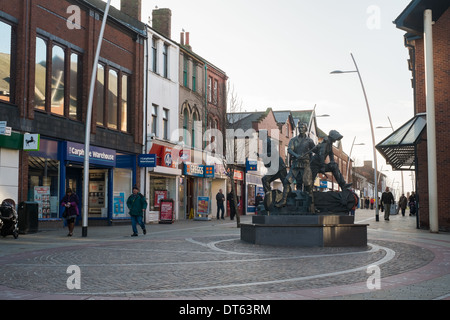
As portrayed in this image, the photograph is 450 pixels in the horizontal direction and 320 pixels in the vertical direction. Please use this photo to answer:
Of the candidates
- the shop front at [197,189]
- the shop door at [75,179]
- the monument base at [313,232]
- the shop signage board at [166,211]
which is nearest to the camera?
the monument base at [313,232]

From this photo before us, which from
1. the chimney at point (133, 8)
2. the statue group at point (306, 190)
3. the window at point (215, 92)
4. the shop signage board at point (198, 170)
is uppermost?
the chimney at point (133, 8)

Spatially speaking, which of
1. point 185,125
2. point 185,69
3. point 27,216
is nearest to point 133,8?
point 185,69

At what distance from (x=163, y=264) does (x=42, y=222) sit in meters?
12.4

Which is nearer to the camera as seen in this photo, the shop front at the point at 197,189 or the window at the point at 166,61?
the window at the point at 166,61

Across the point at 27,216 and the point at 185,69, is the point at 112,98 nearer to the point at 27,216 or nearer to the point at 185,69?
the point at 185,69

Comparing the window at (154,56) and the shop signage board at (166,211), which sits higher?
the window at (154,56)

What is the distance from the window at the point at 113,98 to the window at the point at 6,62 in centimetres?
737

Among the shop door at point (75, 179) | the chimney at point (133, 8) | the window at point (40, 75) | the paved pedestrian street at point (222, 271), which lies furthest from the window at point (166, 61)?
the paved pedestrian street at point (222, 271)

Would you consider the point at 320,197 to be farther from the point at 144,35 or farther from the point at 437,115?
the point at 144,35

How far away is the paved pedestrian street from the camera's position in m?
7.41

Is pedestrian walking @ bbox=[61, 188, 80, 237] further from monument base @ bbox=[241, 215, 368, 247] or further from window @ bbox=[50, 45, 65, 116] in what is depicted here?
monument base @ bbox=[241, 215, 368, 247]

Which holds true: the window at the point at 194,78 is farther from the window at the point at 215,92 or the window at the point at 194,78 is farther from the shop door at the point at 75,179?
the shop door at the point at 75,179

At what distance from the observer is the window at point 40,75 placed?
21.6 metres
